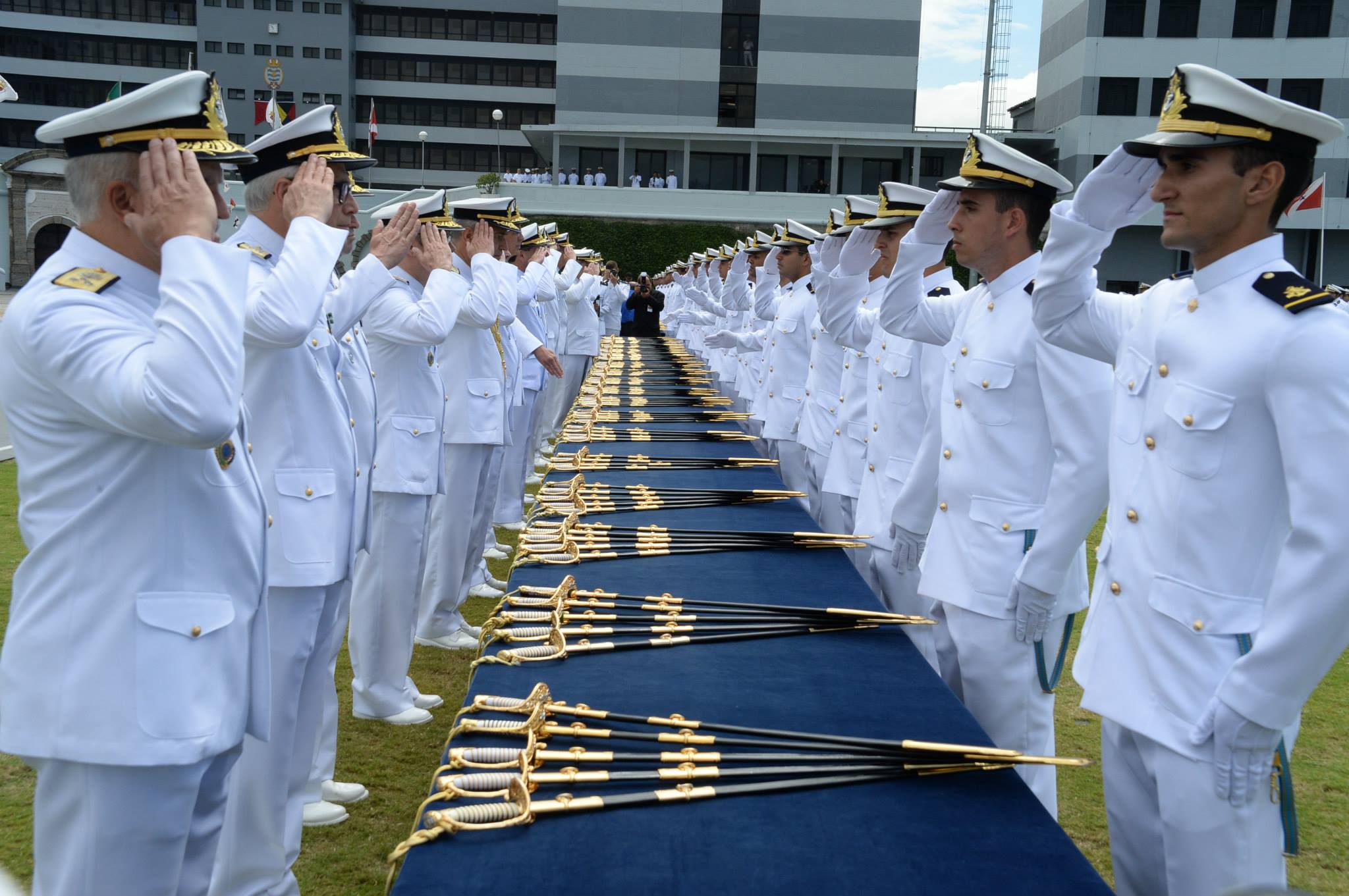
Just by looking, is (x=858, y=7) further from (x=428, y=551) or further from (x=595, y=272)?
(x=428, y=551)

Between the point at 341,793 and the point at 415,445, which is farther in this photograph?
the point at 415,445

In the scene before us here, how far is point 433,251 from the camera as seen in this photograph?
14.8ft

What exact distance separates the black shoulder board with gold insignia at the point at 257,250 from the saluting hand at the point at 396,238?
0.49 m

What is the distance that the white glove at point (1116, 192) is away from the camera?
94.7 inches

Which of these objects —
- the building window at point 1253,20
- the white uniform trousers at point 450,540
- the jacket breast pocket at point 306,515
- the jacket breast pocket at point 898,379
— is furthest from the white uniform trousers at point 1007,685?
the building window at point 1253,20

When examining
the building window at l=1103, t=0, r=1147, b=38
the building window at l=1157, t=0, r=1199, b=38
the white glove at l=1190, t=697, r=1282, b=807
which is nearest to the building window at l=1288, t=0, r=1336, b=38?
the building window at l=1157, t=0, r=1199, b=38

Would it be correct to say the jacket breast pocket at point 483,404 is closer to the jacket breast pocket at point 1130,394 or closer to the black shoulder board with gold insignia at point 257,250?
the black shoulder board with gold insignia at point 257,250

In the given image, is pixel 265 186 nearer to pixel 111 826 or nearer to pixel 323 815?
pixel 111 826

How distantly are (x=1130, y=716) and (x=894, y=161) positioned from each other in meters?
42.9

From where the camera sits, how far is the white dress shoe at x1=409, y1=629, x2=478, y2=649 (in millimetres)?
5699

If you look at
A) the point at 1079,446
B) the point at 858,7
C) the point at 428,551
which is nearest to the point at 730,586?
the point at 1079,446

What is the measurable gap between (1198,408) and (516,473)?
22.4 ft

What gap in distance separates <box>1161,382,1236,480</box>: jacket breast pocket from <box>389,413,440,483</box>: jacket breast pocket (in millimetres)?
3197

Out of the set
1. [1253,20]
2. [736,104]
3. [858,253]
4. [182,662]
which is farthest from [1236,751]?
[736,104]
